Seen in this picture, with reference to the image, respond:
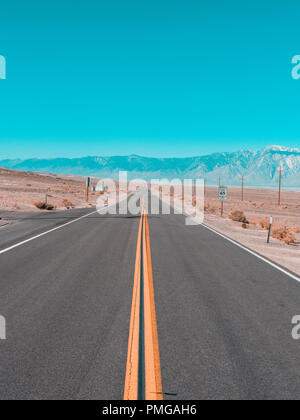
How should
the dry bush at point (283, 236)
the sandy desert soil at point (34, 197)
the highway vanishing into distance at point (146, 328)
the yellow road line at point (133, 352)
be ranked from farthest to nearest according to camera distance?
the sandy desert soil at point (34, 197) < the dry bush at point (283, 236) < the highway vanishing into distance at point (146, 328) < the yellow road line at point (133, 352)

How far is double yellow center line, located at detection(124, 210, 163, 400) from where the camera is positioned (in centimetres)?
383

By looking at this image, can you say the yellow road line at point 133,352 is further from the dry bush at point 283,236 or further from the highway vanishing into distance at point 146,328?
the dry bush at point 283,236

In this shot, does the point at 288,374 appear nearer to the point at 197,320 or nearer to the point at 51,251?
the point at 197,320

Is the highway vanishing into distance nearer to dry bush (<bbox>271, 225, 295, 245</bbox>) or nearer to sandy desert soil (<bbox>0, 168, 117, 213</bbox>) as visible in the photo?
dry bush (<bbox>271, 225, 295, 245</bbox>)

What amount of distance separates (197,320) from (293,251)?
9771mm

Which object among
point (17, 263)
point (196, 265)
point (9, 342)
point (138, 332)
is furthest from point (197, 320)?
point (17, 263)

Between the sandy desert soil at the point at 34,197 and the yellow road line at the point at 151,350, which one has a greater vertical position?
the sandy desert soil at the point at 34,197

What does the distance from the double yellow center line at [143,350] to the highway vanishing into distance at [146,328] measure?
14 millimetres

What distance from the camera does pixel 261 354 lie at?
471cm

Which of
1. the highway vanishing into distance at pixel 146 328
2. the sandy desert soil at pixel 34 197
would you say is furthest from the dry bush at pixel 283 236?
the sandy desert soil at pixel 34 197

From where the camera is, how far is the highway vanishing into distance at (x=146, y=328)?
3.93 metres

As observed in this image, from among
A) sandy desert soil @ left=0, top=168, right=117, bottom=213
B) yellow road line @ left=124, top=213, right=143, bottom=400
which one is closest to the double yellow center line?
yellow road line @ left=124, top=213, right=143, bottom=400

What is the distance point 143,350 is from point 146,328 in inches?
29.6
